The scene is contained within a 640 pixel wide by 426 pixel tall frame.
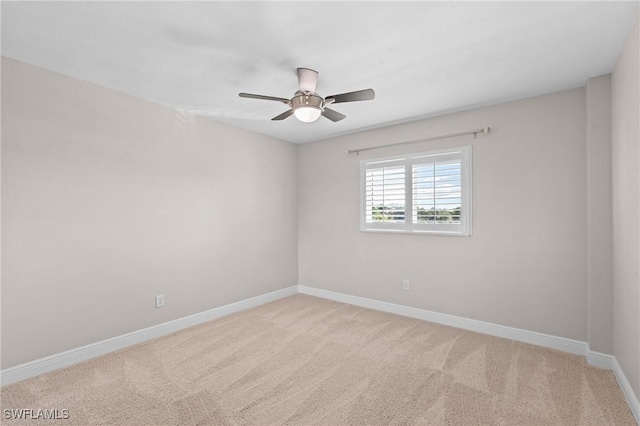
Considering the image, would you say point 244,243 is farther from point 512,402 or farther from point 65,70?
point 512,402

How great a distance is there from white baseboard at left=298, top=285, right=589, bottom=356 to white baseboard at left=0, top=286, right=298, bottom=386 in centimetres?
141

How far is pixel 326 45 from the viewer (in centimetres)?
215

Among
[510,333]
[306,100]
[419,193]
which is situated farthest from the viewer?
[419,193]

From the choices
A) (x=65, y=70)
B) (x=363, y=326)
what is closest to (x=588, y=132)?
(x=363, y=326)

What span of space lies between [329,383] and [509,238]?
2.32m

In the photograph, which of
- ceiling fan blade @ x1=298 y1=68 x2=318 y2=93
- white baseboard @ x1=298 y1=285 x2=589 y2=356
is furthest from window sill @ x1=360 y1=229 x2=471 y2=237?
ceiling fan blade @ x1=298 y1=68 x2=318 y2=93

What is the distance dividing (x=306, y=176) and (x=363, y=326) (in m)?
2.46

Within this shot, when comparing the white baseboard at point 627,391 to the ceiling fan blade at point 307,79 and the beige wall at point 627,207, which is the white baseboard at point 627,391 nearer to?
the beige wall at point 627,207

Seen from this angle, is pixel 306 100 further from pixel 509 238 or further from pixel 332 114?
pixel 509 238

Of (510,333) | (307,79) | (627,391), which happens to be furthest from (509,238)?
(307,79)

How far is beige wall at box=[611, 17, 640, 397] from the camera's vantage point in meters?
1.98

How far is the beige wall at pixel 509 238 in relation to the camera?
2.91 meters

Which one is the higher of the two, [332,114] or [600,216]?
[332,114]

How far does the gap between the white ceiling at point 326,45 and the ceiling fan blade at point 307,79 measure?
5cm
